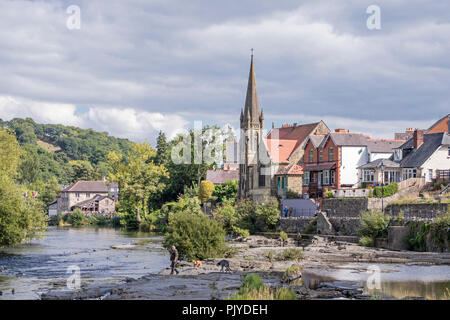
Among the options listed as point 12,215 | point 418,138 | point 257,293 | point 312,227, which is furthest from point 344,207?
point 257,293

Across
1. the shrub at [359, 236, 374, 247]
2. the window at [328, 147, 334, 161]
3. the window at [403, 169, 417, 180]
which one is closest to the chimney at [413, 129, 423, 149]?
the window at [403, 169, 417, 180]

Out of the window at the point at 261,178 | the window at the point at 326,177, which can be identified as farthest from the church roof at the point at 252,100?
the window at the point at 326,177

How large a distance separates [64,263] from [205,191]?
174ft

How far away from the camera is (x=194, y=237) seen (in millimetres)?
43031

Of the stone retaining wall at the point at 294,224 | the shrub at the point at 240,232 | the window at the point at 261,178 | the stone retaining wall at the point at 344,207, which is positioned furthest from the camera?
the window at the point at 261,178

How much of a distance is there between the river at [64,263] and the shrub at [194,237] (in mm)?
2323

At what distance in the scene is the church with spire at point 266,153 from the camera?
7784cm

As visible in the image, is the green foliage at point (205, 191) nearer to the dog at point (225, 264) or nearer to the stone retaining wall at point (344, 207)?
the stone retaining wall at point (344, 207)

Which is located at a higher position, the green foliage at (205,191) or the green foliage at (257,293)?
the green foliage at (205,191)

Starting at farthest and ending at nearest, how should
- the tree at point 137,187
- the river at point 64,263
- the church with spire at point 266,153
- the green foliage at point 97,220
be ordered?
1. the green foliage at point 97,220
2. the tree at point 137,187
3. the church with spire at point 266,153
4. the river at point 64,263

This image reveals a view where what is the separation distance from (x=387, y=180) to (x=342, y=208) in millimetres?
8242

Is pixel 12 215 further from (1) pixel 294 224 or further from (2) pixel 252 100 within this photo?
(2) pixel 252 100

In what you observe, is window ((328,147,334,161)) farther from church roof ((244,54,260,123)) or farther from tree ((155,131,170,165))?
tree ((155,131,170,165))
